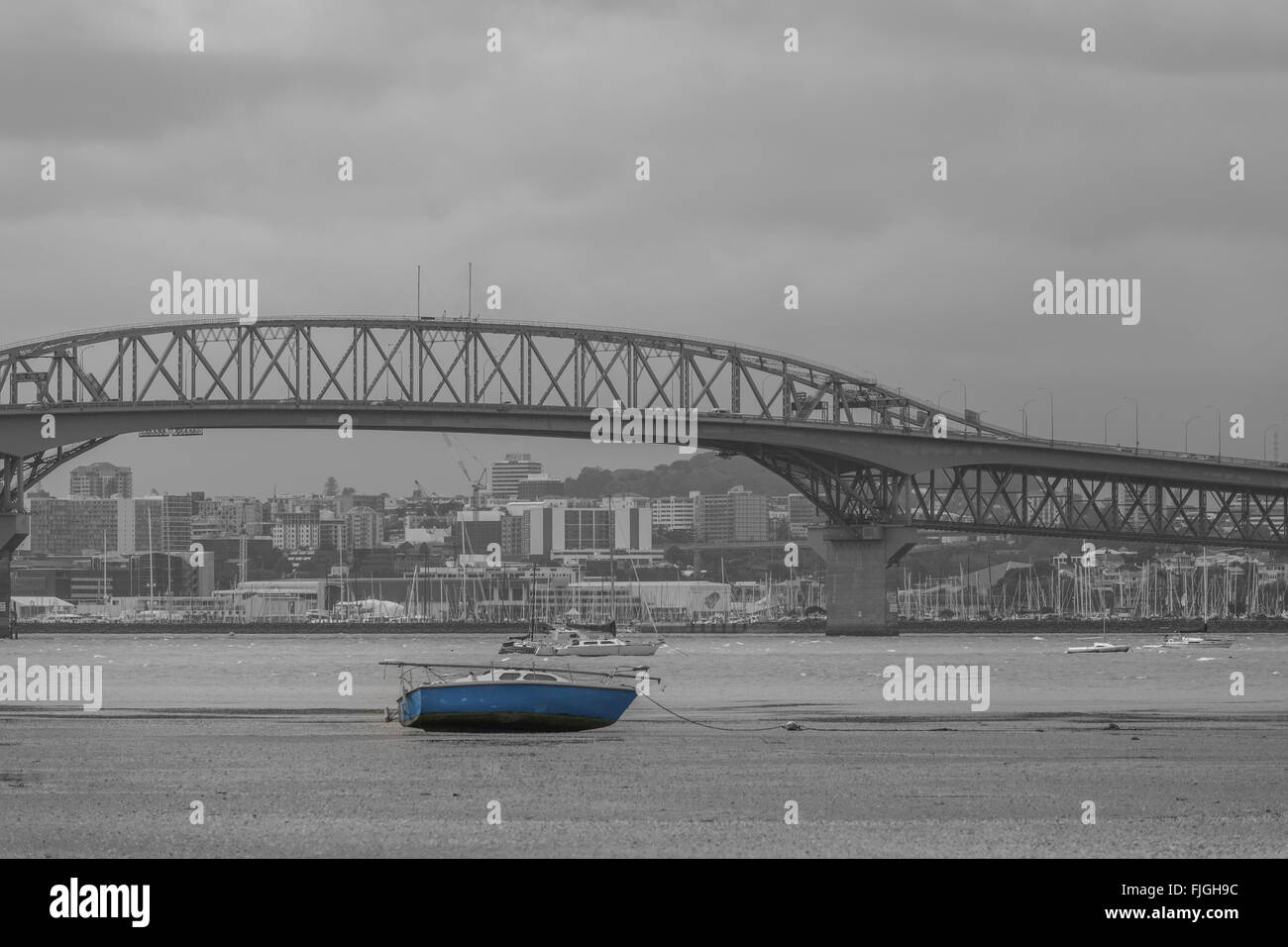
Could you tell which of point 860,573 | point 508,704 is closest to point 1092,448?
point 860,573

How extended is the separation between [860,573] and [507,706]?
10227cm

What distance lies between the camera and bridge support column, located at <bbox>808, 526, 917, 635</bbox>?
460 feet

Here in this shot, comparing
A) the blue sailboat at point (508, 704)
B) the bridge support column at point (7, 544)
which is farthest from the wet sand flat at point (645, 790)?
the bridge support column at point (7, 544)

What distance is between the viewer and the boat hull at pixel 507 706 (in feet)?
138

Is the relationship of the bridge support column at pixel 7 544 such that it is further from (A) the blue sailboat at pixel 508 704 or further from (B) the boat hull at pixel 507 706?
(B) the boat hull at pixel 507 706

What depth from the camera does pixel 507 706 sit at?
Result: 4234 centimetres

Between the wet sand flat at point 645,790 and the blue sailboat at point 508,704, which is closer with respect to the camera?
the wet sand flat at point 645,790

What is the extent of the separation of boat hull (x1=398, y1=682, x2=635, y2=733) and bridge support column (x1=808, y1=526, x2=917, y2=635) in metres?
98.5

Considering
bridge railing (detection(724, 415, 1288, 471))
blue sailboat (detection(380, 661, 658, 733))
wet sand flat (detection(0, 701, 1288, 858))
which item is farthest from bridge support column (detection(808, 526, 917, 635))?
blue sailboat (detection(380, 661, 658, 733))

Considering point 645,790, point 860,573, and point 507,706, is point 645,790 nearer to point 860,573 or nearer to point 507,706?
point 507,706

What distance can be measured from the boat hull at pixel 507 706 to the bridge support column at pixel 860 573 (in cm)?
9855

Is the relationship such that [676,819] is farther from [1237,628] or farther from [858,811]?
[1237,628]

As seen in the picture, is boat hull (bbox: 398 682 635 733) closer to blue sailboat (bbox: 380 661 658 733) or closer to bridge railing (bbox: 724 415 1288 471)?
blue sailboat (bbox: 380 661 658 733)
